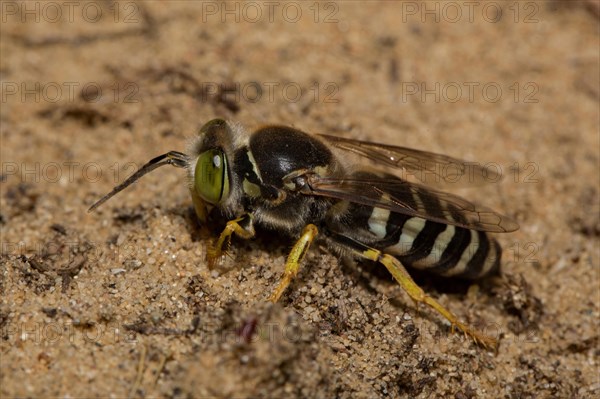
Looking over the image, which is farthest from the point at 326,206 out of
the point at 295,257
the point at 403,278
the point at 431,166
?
the point at 431,166

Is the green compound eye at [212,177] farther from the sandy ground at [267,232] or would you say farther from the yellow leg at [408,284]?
the yellow leg at [408,284]

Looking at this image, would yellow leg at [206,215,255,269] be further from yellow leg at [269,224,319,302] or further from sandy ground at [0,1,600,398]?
yellow leg at [269,224,319,302]

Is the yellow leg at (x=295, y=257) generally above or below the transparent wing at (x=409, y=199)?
below

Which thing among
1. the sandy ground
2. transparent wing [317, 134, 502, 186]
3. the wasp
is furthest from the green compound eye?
transparent wing [317, 134, 502, 186]

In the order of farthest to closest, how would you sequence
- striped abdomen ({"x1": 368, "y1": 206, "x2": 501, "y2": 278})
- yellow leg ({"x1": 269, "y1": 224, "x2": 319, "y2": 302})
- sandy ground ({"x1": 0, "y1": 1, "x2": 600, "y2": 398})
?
striped abdomen ({"x1": 368, "y1": 206, "x2": 501, "y2": 278}) → yellow leg ({"x1": 269, "y1": 224, "x2": 319, "y2": 302}) → sandy ground ({"x1": 0, "y1": 1, "x2": 600, "y2": 398})

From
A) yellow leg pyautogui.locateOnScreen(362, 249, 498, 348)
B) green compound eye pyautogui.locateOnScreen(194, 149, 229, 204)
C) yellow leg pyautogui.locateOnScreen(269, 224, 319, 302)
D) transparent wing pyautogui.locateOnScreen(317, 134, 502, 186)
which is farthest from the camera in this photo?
transparent wing pyautogui.locateOnScreen(317, 134, 502, 186)

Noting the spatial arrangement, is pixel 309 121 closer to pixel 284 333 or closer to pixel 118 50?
pixel 118 50

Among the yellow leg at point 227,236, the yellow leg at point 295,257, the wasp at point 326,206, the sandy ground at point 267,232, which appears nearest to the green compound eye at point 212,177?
the wasp at point 326,206
